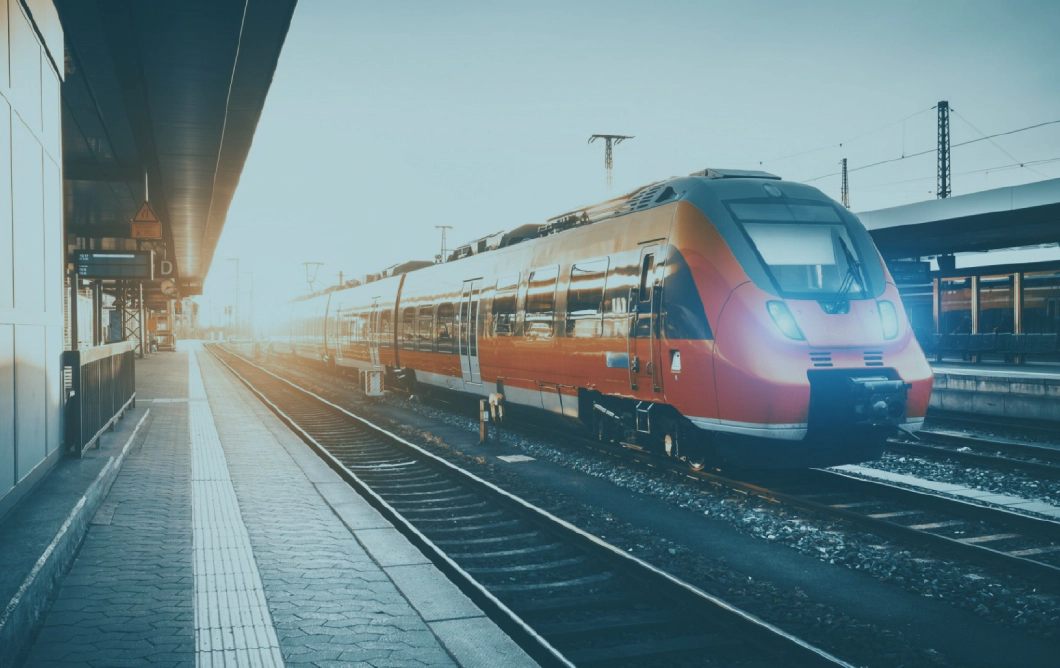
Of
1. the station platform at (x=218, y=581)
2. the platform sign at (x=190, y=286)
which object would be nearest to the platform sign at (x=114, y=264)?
the station platform at (x=218, y=581)

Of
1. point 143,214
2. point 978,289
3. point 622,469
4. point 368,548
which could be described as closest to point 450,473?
point 622,469

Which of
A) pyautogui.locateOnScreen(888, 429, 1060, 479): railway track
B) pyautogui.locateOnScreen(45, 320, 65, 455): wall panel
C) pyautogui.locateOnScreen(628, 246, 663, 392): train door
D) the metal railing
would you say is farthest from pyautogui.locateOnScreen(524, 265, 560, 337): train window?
pyautogui.locateOnScreen(45, 320, 65, 455): wall panel

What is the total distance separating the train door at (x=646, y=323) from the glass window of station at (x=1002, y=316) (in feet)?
50.5

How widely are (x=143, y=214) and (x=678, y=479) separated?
9788 mm

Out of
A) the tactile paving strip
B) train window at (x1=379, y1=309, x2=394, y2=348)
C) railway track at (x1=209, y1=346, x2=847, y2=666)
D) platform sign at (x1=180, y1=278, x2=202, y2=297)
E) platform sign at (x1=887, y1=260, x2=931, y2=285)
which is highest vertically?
platform sign at (x1=180, y1=278, x2=202, y2=297)

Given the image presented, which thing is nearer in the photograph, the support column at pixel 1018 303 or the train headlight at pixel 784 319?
the train headlight at pixel 784 319

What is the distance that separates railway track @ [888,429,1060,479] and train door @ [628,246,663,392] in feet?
14.6

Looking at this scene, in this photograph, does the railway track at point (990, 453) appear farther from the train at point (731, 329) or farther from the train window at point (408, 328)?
the train window at point (408, 328)

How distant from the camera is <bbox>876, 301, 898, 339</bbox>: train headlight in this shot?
8508mm

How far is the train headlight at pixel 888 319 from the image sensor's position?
8.51 meters

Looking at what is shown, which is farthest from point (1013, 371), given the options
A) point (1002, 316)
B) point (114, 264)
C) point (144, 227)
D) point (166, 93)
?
point (114, 264)

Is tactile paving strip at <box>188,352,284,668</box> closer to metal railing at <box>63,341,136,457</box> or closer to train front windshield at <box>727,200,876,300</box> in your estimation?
metal railing at <box>63,341,136,457</box>

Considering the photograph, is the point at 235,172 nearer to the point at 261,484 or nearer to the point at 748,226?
the point at 261,484

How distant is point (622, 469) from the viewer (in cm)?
1006
